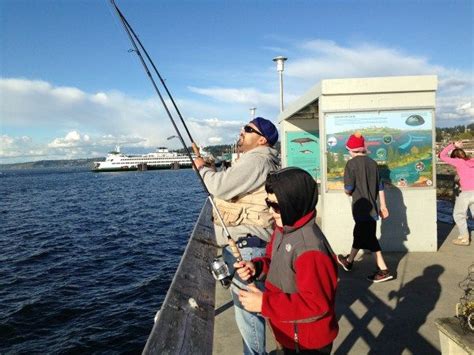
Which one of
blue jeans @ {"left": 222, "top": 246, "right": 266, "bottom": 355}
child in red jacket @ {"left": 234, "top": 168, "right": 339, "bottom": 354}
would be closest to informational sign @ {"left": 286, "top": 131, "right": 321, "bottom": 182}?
blue jeans @ {"left": 222, "top": 246, "right": 266, "bottom": 355}

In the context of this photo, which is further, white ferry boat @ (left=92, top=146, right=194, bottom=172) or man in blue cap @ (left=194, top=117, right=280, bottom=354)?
white ferry boat @ (left=92, top=146, right=194, bottom=172)

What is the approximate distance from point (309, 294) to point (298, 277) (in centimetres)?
10

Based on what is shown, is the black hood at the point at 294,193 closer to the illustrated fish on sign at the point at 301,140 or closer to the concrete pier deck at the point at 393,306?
the concrete pier deck at the point at 393,306

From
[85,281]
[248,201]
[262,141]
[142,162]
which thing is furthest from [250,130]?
[142,162]

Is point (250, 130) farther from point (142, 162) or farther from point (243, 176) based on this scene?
point (142, 162)

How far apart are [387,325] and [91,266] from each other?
12.8m

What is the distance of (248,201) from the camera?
122 inches

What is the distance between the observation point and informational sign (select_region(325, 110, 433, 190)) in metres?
6.96

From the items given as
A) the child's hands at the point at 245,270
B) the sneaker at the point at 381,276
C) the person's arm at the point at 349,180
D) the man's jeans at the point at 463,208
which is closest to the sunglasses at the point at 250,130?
the child's hands at the point at 245,270

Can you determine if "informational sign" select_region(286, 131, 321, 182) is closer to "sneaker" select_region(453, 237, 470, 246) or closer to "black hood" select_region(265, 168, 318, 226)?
"sneaker" select_region(453, 237, 470, 246)

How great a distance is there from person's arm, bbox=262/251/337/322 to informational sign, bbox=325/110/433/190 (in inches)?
202

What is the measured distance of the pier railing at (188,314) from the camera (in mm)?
3541

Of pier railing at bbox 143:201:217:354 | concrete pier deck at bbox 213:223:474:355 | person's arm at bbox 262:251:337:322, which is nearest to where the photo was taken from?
person's arm at bbox 262:251:337:322

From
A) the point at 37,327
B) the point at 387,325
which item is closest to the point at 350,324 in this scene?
the point at 387,325
